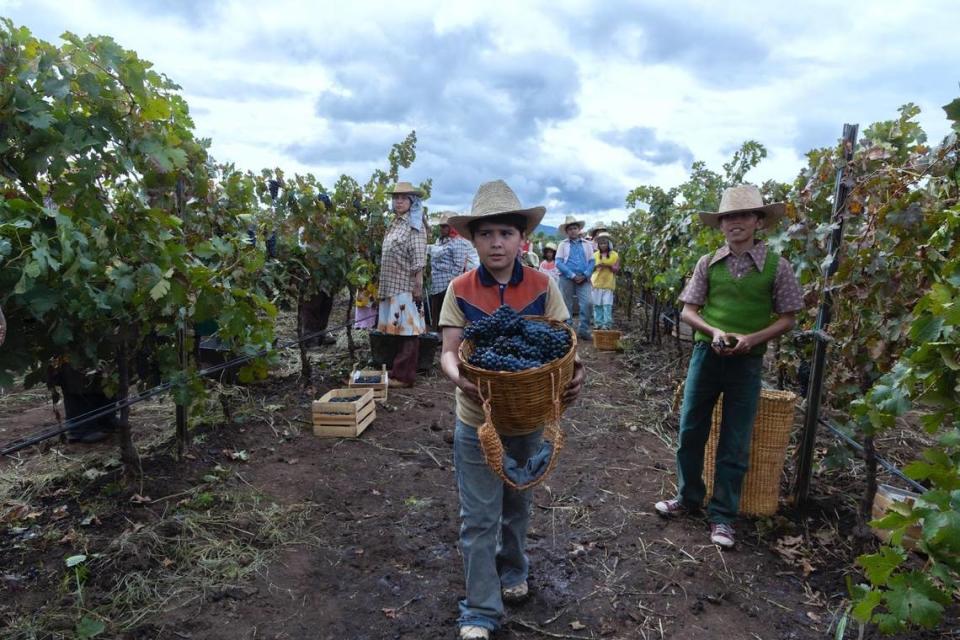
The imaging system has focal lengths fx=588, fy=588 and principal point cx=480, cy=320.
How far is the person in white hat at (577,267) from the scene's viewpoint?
33.2 ft

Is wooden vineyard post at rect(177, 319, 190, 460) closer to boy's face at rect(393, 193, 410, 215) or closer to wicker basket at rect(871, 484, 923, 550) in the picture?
boy's face at rect(393, 193, 410, 215)

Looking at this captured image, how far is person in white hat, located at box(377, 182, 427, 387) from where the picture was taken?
21.3ft

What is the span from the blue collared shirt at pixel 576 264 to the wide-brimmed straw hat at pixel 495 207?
756 centimetres

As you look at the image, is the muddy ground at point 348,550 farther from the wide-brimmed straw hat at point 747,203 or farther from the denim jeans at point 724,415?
the wide-brimmed straw hat at point 747,203

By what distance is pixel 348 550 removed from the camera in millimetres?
3475

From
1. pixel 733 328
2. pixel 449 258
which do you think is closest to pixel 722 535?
pixel 733 328

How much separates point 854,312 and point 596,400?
3.54m

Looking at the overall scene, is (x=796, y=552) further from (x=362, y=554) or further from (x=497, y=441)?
(x=362, y=554)

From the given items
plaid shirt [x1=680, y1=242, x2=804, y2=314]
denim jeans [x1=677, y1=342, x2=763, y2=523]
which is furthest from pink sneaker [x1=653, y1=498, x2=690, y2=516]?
plaid shirt [x1=680, y1=242, x2=804, y2=314]

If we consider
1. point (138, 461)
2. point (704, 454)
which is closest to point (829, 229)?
point (704, 454)

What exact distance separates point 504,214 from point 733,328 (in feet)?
5.42

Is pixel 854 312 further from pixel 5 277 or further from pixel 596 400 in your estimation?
pixel 5 277

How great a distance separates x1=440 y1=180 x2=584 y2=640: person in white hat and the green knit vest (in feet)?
4.09

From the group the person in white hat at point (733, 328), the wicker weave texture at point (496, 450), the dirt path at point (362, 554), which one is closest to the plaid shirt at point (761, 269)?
the person in white hat at point (733, 328)
